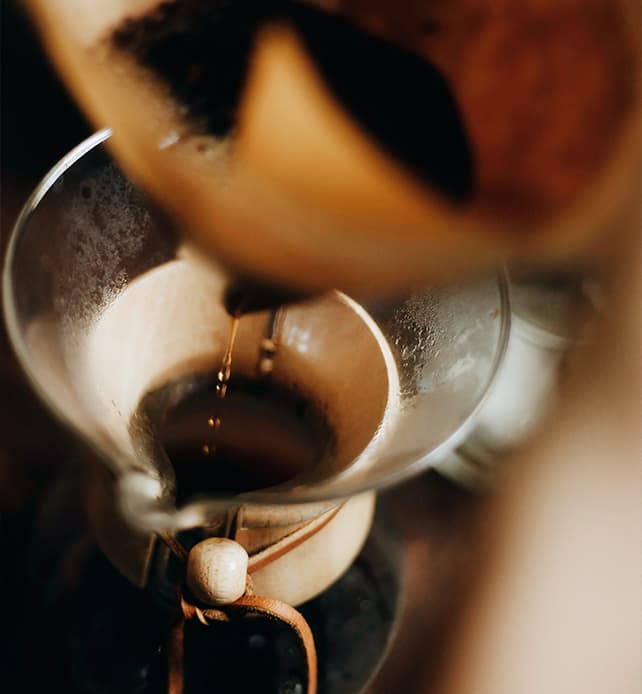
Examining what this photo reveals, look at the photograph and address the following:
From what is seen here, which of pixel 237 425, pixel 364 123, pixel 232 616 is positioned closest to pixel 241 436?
pixel 237 425

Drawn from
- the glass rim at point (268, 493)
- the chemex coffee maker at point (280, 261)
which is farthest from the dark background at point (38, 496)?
the glass rim at point (268, 493)

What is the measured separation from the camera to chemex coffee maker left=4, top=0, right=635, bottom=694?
1.25ft

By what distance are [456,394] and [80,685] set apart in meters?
0.40

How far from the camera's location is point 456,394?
1.69ft

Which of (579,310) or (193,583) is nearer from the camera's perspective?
(193,583)

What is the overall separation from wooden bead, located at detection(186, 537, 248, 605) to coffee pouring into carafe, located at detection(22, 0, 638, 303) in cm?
18

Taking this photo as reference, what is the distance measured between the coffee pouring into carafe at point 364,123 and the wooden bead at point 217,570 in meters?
0.18

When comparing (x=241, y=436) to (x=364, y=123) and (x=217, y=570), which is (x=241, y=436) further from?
(x=364, y=123)

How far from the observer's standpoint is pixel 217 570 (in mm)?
526

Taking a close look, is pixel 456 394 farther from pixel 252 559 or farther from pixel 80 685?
pixel 80 685

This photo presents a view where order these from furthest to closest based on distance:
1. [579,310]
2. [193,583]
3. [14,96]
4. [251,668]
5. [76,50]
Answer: [14,96]
[579,310]
[251,668]
[193,583]
[76,50]

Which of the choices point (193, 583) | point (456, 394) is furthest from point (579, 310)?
point (193, 583)

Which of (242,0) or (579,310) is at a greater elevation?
(242,0)

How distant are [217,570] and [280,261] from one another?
0.70 feet
